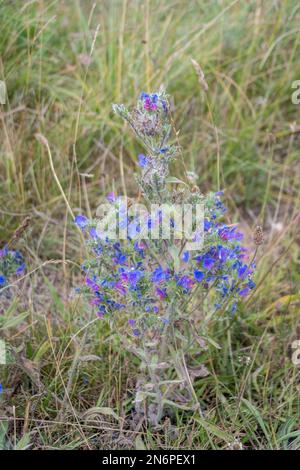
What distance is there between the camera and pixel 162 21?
328cm

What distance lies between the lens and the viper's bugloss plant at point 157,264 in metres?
1.69

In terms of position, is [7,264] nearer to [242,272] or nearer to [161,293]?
[161,293]

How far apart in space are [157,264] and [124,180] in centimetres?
94

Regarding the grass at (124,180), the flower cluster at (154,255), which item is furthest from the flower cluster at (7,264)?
the flower cluster at (154,255)

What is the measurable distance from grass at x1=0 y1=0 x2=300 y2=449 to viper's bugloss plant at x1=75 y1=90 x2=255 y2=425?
136mm

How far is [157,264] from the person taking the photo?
192cm

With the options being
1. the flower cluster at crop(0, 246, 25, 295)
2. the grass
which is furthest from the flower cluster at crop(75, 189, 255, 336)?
the flower cluster at crop(0, 246, 25, 295)

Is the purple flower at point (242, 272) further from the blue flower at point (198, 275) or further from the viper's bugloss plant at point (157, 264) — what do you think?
A: the blue flower at point (198, 275)

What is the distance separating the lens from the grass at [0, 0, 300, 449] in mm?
1981

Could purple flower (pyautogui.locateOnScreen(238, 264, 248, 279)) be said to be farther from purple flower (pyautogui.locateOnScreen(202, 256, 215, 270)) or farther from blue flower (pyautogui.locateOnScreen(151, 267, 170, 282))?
blue flower (pyautogui.locateOnScreen(151, 267, 170, 282))

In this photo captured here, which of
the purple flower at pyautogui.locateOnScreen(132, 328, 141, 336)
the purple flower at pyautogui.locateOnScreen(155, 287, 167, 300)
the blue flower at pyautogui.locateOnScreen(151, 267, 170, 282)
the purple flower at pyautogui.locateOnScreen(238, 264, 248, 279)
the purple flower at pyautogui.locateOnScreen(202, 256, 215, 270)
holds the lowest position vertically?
the purple flower at pyautogui.locateOnScreen(132, 328, 141, 336)

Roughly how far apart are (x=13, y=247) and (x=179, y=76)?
1.16 meters

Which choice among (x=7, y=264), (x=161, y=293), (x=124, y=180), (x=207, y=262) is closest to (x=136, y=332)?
(x=161, y=293)

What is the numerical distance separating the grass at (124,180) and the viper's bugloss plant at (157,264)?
0.45 ft
